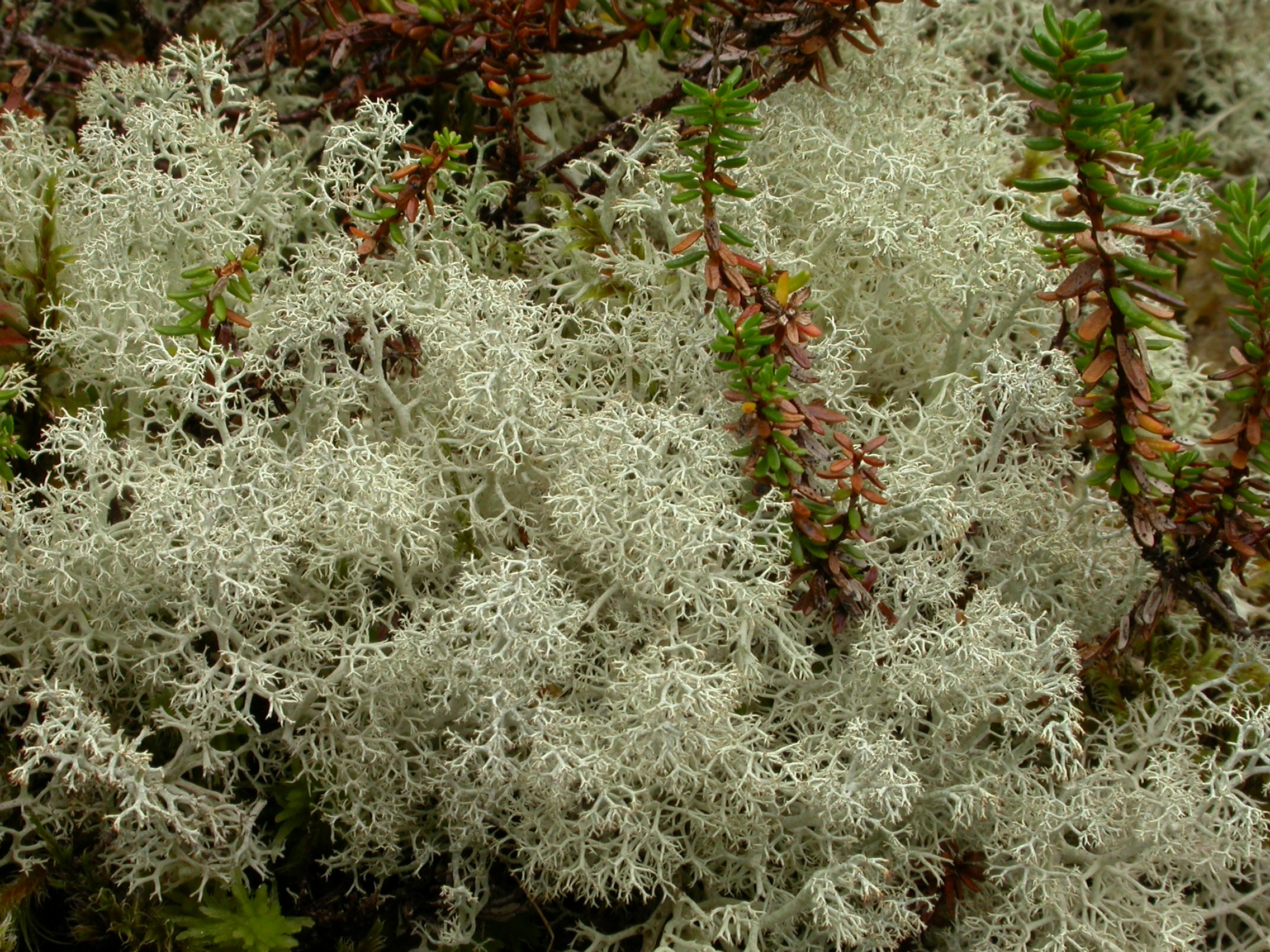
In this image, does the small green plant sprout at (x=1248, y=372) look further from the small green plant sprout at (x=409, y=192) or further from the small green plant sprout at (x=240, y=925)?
the small green plant sprout at (x=240, y=925)

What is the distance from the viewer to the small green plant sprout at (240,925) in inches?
57.0

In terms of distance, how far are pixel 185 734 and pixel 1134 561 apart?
4.90ft

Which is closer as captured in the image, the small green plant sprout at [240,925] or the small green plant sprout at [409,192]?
the small green plant sprout at [240,925]

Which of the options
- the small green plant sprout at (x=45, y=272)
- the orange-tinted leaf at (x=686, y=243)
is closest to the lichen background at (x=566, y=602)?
the small green plant sprout at (x=45, y=272)

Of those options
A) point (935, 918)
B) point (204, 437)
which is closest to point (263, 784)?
point (204, 437)

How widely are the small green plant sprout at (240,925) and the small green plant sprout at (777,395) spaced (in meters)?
0.87

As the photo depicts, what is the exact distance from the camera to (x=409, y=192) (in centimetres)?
160

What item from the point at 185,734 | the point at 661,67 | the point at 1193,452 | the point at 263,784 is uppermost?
Answer: the point at 661,67

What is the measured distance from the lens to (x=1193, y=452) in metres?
1.61

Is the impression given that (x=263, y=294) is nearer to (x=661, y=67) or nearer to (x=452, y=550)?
(x=452, y=550)

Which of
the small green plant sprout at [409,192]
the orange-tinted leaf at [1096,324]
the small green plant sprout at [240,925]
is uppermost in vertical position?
the small green plant sprout at [409,192]

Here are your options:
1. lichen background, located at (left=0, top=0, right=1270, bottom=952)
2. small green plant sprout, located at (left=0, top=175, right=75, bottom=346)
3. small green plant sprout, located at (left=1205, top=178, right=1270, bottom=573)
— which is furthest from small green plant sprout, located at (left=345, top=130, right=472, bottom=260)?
small green plant sprout, located at (left=1205, top=178, right=1270, bottom=573)

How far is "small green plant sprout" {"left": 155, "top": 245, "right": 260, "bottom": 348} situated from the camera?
58.7 inches

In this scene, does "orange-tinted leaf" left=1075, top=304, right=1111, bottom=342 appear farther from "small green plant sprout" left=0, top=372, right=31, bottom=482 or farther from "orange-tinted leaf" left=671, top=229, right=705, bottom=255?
"small green plant sprout" left=0, top=372, right=31, bottom=482
